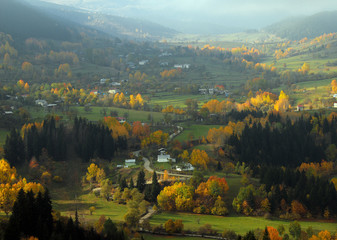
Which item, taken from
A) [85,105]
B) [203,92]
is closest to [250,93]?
[203,92]

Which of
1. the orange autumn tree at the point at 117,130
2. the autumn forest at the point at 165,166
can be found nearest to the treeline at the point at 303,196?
the autumn forest at the point at 165,166

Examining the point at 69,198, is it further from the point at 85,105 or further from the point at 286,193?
the point at 85,105

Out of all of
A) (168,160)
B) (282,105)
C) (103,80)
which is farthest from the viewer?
(103,80)

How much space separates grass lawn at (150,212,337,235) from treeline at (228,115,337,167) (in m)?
27.2

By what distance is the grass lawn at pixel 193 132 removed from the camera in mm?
95519

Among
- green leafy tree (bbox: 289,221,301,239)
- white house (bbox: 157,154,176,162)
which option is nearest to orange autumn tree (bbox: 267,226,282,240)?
green leafy tree (bbox: 289,221,301,239)

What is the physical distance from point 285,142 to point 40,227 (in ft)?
209

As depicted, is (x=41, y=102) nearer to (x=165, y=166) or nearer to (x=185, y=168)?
(x=165, y=166)

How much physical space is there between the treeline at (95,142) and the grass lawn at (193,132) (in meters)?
14.4

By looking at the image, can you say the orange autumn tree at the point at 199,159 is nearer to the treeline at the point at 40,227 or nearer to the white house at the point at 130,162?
the white house at the point at 130,162

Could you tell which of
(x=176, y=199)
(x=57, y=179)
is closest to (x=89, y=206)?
(x=176, y=199)

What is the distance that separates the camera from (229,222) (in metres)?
55.8

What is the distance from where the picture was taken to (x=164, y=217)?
188ft

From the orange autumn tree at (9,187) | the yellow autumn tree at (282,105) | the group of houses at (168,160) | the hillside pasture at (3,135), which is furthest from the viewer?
the yellow autumn tree at (282,105)
